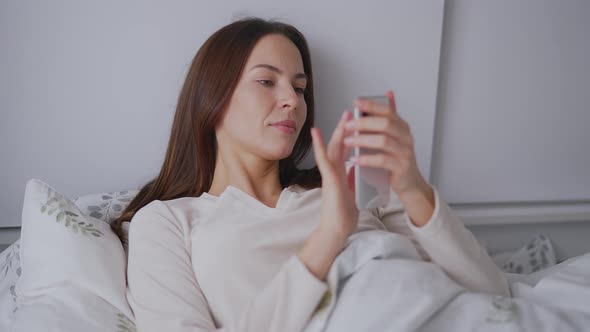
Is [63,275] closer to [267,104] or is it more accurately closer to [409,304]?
[267,104]

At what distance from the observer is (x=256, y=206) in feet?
3.14

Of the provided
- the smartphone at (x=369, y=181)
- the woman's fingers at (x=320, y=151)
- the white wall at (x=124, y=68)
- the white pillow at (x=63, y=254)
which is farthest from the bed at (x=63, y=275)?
the woman's fingers at (x=320, y=151)

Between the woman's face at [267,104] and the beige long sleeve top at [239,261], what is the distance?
0.37 ft

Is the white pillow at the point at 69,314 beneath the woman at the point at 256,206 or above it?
beneath

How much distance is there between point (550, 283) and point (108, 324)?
2.58 feet

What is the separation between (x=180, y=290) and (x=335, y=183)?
0.35m

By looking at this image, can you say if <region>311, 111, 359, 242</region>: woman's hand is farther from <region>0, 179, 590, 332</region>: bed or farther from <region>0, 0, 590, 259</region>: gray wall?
<region>0, 0, 590, 259</region>: gray wall

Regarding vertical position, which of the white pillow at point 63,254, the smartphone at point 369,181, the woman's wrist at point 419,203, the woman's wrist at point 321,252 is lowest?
the white pillow at point 63,254

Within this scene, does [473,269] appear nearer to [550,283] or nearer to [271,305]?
[550,283]

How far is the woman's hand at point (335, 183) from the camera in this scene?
68 centimetres

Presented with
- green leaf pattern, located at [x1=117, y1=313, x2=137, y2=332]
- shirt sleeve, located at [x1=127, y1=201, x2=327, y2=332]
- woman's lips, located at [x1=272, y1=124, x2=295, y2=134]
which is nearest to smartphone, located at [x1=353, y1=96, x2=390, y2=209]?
shirt sleeve, located at [x1=127, y1=201, x2=327, y2=332]

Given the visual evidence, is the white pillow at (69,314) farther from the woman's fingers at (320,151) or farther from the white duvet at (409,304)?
the woman's fingers at (320,151)

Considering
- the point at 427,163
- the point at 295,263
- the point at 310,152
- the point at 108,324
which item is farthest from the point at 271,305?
the point at 427,163

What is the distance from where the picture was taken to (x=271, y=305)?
70 cm
